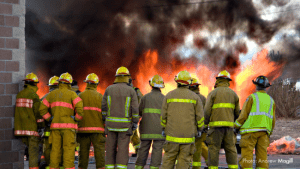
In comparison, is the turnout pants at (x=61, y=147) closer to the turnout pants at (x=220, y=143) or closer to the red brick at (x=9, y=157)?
the red brick at (x=9, y=157)

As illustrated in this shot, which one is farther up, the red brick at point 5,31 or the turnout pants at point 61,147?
the red brick at point 5,31

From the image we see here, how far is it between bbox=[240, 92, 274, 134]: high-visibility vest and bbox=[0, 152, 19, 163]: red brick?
4.58 m

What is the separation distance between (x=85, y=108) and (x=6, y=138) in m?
1.68

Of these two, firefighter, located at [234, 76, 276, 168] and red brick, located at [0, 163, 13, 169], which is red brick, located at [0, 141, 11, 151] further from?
firefighter, located at [234, 76, 276, 168]

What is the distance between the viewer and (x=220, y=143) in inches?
249

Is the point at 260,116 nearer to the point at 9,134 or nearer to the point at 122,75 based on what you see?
the point at 122,75

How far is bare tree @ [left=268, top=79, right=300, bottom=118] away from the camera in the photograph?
17837 millimetres

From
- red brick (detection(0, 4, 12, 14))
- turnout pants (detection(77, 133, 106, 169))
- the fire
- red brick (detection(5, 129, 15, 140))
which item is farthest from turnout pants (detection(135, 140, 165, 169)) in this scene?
the fire

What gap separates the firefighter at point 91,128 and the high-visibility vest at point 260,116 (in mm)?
2997

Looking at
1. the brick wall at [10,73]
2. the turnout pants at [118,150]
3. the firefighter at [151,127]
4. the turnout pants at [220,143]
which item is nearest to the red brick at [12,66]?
the brick wall at [10,73]

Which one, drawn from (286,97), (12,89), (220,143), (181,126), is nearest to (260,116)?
(220,143)

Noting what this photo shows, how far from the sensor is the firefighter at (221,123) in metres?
6.30

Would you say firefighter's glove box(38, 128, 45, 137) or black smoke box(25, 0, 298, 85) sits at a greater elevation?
black smoke box(25, 0, 298, 85)

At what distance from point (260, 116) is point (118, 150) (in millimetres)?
2732
